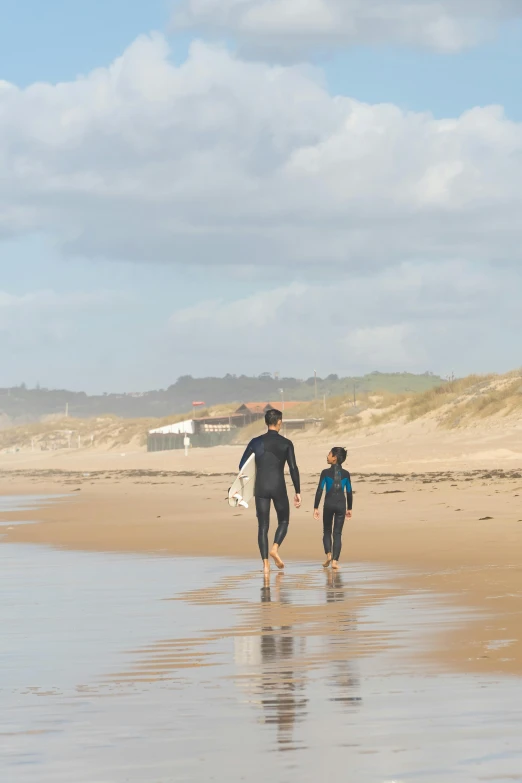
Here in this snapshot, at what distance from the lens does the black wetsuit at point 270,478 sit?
14.5m

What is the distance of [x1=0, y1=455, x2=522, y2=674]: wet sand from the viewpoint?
10102 mm

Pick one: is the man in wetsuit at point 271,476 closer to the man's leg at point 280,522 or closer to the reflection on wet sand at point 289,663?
the man's leg at point 280,522

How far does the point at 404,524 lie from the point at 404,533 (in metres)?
1.89

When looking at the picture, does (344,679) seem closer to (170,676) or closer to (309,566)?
(170,676)

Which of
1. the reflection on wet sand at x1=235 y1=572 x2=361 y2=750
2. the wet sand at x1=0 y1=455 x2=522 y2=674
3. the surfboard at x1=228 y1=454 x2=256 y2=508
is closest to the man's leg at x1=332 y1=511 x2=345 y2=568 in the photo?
the wet sand at x1=0 y1=455 x2=522 y2=674

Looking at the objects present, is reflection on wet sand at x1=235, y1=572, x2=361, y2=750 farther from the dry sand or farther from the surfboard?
the surfboard

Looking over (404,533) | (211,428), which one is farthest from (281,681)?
(211,428)

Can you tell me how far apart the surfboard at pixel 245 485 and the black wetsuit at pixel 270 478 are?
0.07 m

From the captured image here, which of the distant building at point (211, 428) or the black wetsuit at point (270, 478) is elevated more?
the distant building at point (211, 428)

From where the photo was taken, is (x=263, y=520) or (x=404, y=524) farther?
(x=404, y=524)

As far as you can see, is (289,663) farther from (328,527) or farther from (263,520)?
(328,527)

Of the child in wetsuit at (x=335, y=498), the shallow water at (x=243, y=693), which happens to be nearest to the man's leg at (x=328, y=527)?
the child in wetsuit at (x=335, y=498)

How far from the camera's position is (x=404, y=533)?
67.9ft

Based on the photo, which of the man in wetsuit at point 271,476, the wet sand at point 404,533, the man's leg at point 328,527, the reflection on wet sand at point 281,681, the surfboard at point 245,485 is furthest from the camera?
the man's leg at point 328,527
